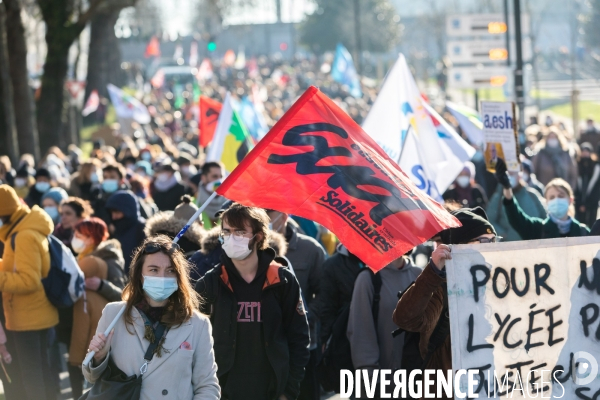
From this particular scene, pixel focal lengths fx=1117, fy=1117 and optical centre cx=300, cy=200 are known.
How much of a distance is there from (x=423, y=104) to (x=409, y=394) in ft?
16.5

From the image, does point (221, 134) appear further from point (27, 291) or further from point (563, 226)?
point (27, 291)

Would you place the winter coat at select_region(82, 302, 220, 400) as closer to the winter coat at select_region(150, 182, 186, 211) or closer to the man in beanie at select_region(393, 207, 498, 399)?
the man in beanie at select_region(393, 207, 498, 399)

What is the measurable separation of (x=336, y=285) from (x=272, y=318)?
146cm

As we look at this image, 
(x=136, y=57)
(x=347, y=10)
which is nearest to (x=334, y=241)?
(x=347, y=10)

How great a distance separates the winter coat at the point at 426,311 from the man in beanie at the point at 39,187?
8.87 meters

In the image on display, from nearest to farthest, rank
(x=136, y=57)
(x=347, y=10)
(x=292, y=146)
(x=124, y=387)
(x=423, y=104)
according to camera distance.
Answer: (x=124, y=387), (x=292, y=146), (x=423, y=104), (x=347, y=10), (x=136, y=57)

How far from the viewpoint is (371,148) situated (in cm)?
537

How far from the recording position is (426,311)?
4.93 m

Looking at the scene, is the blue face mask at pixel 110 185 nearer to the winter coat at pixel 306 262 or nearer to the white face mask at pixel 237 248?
the winter coat at pixel 306 262

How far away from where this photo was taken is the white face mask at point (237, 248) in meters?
5.45

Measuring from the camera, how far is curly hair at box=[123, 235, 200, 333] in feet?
14.9

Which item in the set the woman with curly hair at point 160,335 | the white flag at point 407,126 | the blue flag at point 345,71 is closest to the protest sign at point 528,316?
the woman with curly hair at point 160,335

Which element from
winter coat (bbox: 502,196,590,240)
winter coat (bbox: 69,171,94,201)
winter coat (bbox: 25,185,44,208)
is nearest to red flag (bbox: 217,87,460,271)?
winter coat (bbox: 502,196,590,240)

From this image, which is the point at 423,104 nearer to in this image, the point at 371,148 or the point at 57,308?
the point at 57,308
